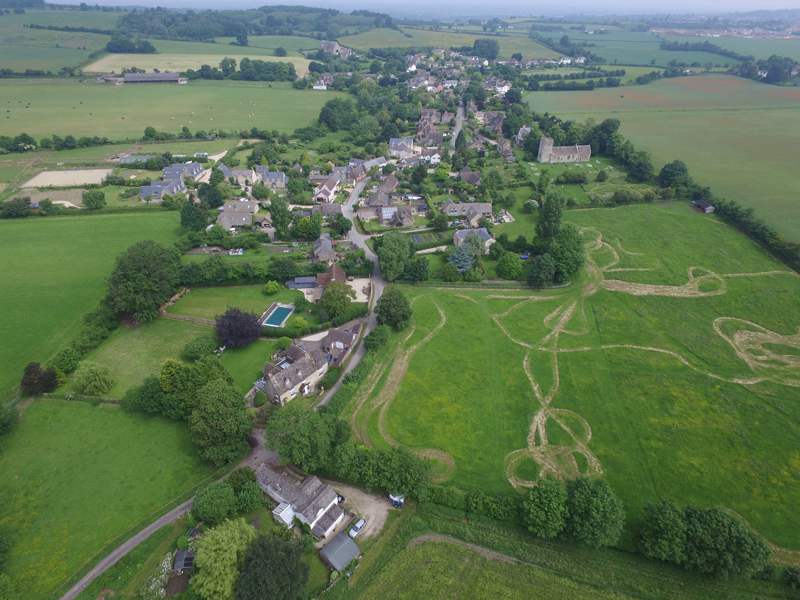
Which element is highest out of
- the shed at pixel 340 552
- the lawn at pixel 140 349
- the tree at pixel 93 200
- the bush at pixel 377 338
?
the tree at pixel 93 200

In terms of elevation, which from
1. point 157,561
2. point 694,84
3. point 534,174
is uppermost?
point 694,84

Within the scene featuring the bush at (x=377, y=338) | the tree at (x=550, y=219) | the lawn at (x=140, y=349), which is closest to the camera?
the lawn at (x=140, y=349)

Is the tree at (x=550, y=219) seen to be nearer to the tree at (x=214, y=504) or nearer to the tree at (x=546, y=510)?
the tree at (x=546, y=510)

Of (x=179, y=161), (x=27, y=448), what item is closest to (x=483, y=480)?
(x=27, y=448)

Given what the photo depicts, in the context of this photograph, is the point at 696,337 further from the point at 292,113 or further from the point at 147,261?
the point at 292,113

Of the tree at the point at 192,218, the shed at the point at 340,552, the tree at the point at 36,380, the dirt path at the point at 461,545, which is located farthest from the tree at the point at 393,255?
the tree at the point at 36,380

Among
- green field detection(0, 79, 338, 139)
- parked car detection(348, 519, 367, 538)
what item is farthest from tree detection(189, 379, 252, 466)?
green field detection(0, 79, 338, 139)

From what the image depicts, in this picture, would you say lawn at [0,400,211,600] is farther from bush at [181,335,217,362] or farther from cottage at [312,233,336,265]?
cottage at [312,233,336,265]
